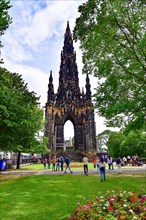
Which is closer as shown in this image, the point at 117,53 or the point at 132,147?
the point at 117,53

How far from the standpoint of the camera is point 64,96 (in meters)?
56.0

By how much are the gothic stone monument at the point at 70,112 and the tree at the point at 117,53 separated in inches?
1374

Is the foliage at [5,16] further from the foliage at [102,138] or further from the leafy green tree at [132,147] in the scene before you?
the foliage at [102,138]

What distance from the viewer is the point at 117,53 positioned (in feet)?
43.6

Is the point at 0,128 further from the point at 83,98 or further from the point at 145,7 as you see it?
the point at 83,98

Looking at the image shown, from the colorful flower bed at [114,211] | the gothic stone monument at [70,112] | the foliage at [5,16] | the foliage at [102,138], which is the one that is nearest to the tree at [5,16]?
the foliage at [5,16]

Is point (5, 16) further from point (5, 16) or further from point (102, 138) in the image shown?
point (102, 138)

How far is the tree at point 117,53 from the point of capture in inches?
460

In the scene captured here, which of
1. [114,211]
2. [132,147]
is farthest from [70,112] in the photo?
[114,211]

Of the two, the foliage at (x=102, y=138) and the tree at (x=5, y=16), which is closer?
the tree at (x=5, y=16)

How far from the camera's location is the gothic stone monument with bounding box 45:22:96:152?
48.9 m

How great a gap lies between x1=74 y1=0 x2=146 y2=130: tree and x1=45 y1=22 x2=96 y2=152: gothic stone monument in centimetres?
3491

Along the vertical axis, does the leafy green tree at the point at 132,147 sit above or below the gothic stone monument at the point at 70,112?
below

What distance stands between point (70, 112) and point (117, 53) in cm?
4041
